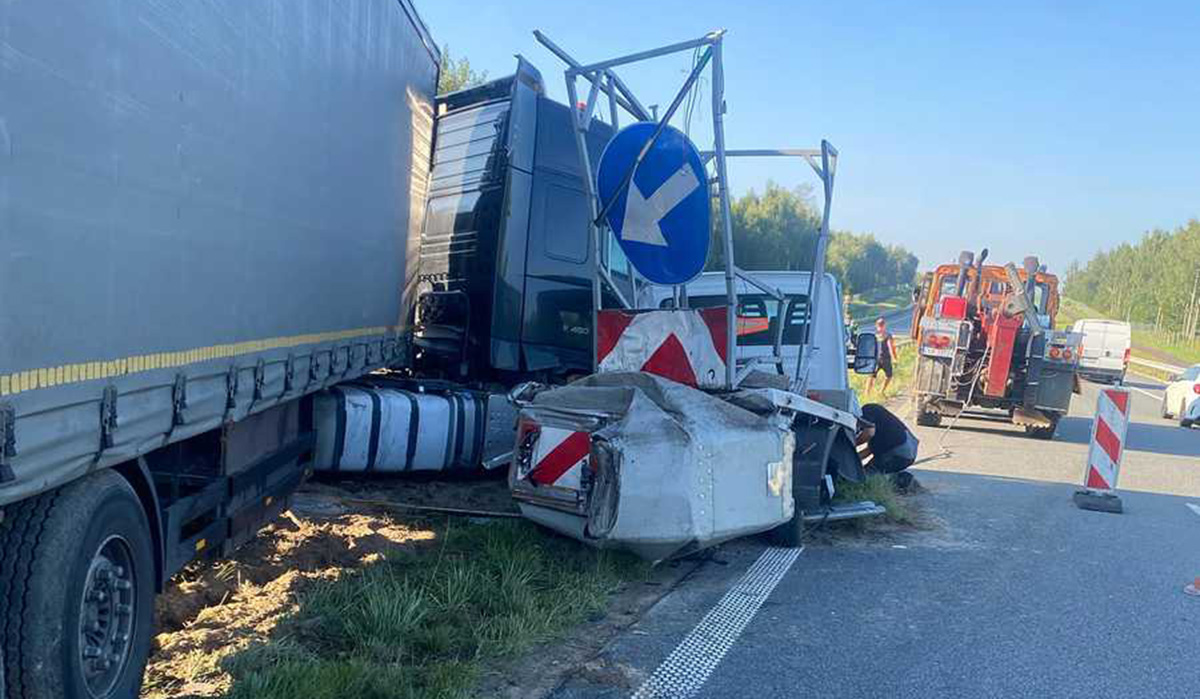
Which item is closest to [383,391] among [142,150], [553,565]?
[553,565]

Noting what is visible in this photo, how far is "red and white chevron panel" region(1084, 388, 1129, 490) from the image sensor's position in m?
8.77

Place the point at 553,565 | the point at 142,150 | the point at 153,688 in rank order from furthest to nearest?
1. the point at 553,565
2. the point at 153,688
3. the point at 142,150

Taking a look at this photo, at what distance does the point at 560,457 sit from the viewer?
4.96 m

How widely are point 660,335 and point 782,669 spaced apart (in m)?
2.08

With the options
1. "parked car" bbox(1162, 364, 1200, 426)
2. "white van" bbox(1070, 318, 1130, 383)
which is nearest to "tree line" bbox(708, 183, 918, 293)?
"white van" bbox(1070, 318, 1130, 383)

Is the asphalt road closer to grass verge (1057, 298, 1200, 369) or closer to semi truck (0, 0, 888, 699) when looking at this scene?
semi truck (0, 0, 888, 699)

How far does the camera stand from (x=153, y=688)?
11.8 ft

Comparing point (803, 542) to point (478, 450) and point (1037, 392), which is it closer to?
point (478, 450)

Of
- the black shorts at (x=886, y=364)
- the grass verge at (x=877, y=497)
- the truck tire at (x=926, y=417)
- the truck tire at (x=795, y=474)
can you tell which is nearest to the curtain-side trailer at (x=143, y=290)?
the truck tire at (x=795, y=474)

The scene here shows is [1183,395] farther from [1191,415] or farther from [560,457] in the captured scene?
[560,457]

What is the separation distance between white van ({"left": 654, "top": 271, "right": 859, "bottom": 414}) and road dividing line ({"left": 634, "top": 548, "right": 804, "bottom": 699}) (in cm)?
212

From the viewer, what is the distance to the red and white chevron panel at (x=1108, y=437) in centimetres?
877

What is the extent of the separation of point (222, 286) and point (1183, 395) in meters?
21.0

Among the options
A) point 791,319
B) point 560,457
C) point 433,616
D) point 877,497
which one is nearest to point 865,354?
point 791,319
